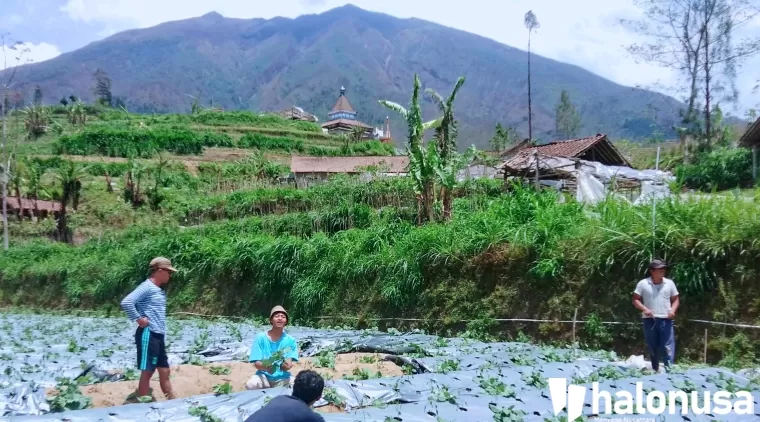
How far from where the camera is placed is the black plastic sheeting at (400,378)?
4402 millimetres

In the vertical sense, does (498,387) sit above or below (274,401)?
below

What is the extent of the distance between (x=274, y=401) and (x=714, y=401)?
365 centimetres

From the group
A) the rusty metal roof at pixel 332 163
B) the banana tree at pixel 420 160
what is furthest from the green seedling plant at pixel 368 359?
the rusty metal roof at pixel 332 163

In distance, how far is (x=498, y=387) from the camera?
4.98m

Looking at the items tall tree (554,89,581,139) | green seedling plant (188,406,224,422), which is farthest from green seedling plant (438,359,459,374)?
tall tree (554,89,581,139)

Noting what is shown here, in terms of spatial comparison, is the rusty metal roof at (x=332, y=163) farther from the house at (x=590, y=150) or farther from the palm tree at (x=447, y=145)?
the palm tree at (x=447, y=145)

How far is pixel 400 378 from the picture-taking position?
5461 mm

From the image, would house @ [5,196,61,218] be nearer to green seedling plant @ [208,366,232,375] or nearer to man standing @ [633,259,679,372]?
green seedling plant @ [208,366,232,375]

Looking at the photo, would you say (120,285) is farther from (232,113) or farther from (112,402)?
(232,113)

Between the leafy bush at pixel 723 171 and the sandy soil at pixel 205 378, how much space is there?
18.1 m

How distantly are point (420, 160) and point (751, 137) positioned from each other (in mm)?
13186

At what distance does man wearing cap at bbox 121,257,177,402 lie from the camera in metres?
5.24

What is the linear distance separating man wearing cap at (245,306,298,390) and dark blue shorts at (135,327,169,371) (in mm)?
795

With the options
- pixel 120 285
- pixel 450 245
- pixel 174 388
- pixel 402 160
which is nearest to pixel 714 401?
pixel 174 388
